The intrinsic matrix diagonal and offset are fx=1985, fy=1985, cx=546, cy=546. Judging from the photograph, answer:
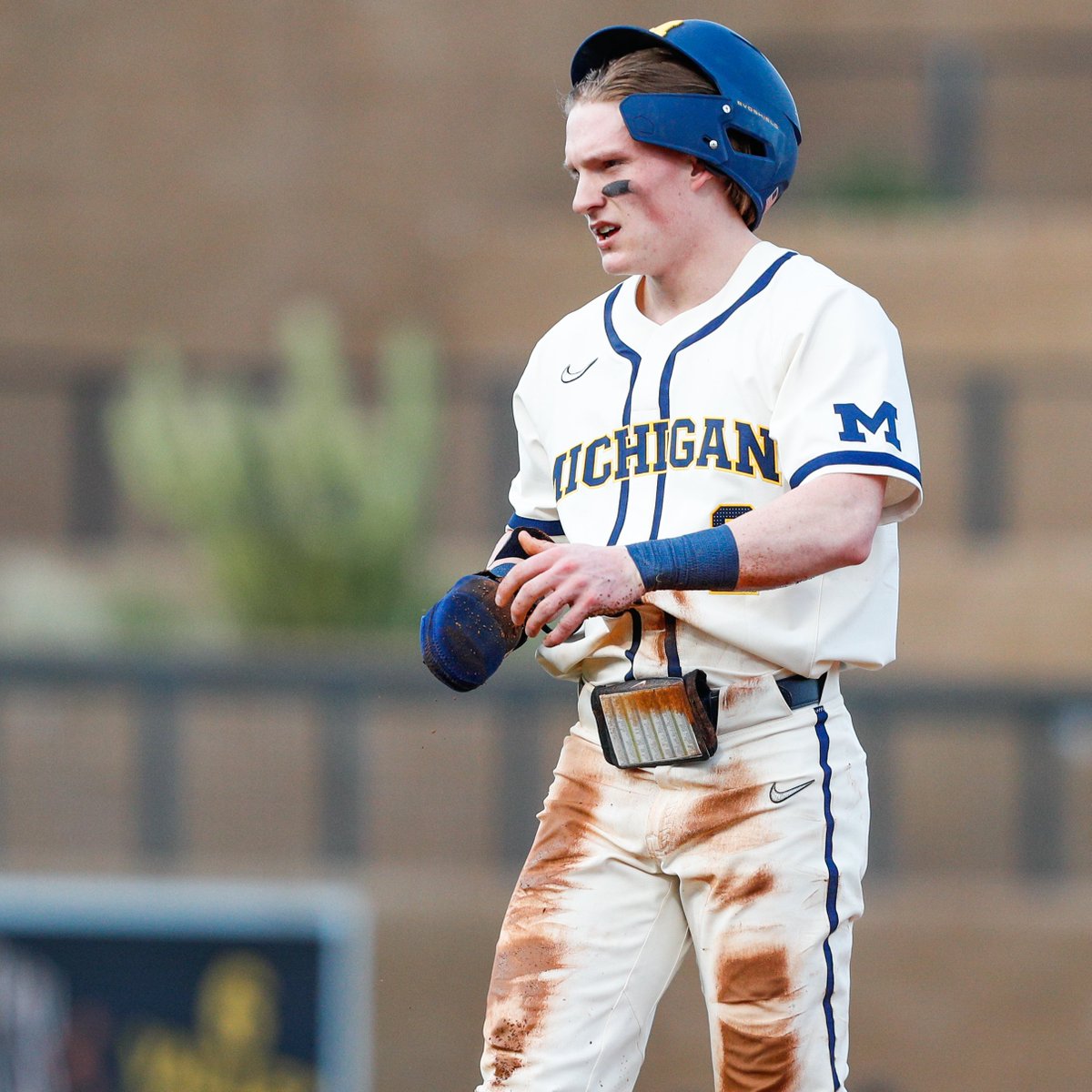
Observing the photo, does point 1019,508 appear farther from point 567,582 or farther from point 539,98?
point 567,582

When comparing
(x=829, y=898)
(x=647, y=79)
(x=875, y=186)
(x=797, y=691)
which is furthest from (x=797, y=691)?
(x=875, y=186)

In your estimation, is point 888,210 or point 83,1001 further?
point 888,210

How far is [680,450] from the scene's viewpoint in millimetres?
3170

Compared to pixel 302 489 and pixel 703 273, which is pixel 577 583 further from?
pixel 302 489

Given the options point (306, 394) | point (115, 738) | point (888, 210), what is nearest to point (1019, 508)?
point (888, 210)

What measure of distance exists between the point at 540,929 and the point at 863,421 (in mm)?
969

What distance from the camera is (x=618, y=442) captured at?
3250 millimetres

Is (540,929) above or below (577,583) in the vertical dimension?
below

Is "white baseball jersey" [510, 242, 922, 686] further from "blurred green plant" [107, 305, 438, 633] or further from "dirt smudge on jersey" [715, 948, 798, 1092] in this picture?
"blurred green plant" [107, 305, 438, 633]

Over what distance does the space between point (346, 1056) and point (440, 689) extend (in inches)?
68.7

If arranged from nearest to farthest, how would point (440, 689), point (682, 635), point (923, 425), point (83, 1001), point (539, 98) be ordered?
point (682, 635) → point (83, 1001) → point (440, 689) → point (923, 425) → point (539, 98)

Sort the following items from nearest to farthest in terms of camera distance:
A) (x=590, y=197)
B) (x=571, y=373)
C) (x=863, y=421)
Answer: (x=863, y=421)
(x=590, y=197)
(x=571, y=373)

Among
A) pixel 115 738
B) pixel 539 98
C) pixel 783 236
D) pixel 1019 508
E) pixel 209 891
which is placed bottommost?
pixel 209 891

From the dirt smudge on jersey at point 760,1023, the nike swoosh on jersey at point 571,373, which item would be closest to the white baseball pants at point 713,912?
the dirt smudge on jersey at point 760,1023
